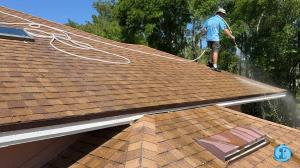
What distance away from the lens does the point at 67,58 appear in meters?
7.23

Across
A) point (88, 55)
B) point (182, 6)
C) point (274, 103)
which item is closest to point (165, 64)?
point (88, 55)

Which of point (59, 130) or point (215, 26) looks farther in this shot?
point (215, 26)

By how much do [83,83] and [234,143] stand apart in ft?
7.91

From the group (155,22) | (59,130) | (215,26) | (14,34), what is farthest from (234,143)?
(155,22)

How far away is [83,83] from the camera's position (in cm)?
595

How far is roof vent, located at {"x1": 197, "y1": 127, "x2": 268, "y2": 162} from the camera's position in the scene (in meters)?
5.55

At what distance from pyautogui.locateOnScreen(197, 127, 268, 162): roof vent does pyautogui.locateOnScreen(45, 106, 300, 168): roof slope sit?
0.31ft

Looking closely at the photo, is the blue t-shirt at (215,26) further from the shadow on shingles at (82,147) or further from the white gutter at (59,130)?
the shadow on shingles at (82,147)

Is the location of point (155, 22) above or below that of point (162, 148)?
above

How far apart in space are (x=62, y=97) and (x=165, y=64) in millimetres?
5100

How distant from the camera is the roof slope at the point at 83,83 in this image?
4.65 meters

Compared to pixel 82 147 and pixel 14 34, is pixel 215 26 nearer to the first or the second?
pixel 14 34

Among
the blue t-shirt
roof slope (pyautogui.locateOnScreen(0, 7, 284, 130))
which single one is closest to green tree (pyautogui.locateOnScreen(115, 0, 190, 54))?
the blue t-shirt

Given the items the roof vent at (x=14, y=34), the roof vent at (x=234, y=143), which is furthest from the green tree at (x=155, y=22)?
the roof vent at (x=234, y=143)
